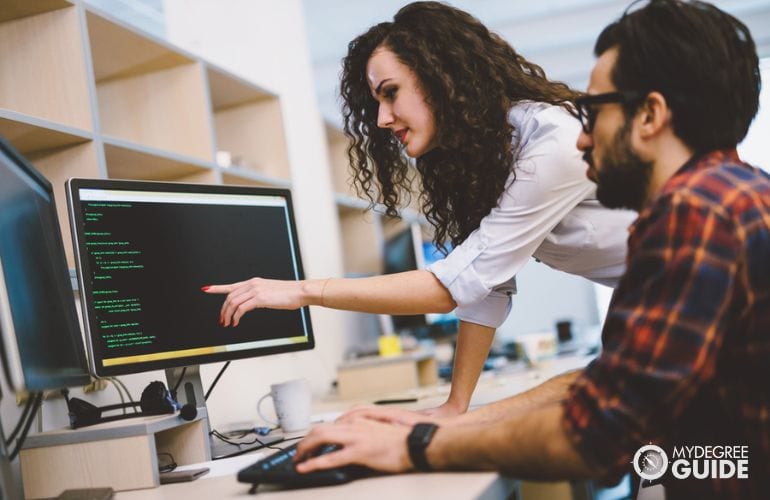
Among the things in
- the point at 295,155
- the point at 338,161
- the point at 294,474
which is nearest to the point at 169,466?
the point at 294,474

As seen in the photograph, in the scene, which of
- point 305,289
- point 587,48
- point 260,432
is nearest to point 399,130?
point 305,289

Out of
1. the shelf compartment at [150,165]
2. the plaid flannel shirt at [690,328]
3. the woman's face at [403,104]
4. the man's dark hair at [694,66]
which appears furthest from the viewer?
the shelf compartment at [150,165]

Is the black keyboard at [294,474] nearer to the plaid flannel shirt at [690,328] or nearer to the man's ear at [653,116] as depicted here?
the plaid flannel shirt at [690,328]

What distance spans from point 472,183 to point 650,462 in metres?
0.69

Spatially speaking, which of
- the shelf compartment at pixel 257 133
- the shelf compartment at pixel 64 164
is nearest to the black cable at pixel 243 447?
the shelf compartment at pixel 64 164

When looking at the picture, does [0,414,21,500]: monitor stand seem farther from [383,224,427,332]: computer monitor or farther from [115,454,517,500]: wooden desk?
[383,224,427,332]: computer monitor

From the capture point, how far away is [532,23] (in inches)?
240

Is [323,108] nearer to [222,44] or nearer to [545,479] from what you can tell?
[222,44]

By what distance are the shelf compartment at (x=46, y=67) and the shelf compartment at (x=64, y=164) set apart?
58mm

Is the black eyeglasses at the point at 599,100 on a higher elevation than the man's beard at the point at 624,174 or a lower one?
higher

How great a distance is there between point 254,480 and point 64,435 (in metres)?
0.40

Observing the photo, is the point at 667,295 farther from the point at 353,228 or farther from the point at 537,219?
the point at 353,228

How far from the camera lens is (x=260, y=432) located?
1751mm

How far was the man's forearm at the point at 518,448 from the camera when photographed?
33.2 inches
